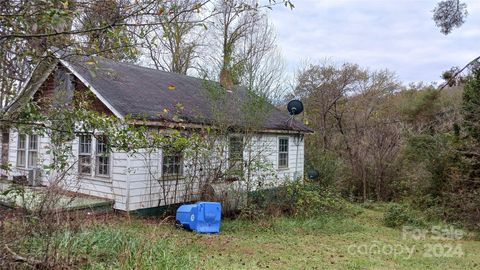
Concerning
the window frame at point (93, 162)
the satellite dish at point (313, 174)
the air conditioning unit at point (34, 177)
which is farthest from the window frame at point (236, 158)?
the air conditioning unit at point (34, 177)

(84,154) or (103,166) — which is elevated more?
(84,154)

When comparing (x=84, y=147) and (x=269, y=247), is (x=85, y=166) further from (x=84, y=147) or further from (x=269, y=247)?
(x=269, y=247)

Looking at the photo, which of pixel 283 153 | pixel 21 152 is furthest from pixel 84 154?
pixel 283 153

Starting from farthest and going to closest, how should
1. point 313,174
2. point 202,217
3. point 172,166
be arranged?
point 313,174 → point 172,166 → point 202,217

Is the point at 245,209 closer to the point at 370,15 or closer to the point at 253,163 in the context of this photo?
the point at 253,163

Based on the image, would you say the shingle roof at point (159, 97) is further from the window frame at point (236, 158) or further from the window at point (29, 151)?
the window at point (29, 151)

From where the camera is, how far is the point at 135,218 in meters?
9.50

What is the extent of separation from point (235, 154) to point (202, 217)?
2504 millimetres

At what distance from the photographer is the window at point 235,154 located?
10528 mm

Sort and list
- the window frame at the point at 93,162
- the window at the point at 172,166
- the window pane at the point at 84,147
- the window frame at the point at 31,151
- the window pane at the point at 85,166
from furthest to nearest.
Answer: the window frame at the point at 31,151
the window pane at the point at 84,147
the window pane at the point at 85,166
the window at the point at 172,166
the window frame at the point at 93,162

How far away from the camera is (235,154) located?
1062 cm

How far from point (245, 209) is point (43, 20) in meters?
7.83

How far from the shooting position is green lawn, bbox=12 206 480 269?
4914 mm

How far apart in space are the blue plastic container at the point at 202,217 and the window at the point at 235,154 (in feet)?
6.30
